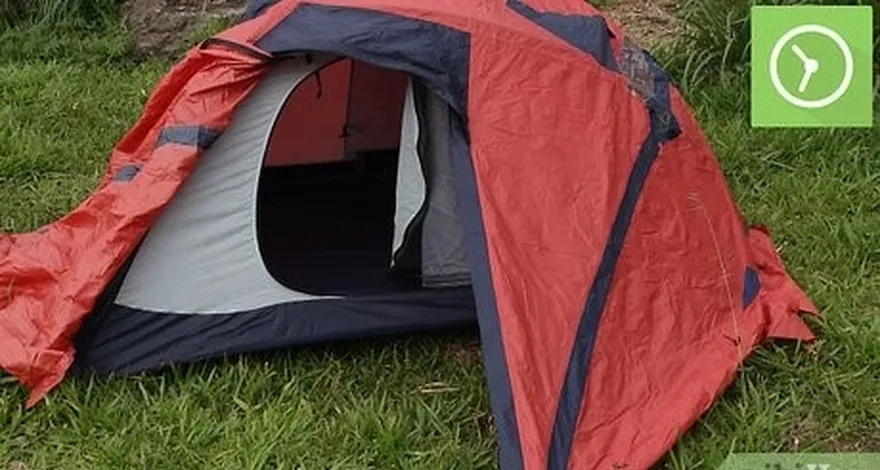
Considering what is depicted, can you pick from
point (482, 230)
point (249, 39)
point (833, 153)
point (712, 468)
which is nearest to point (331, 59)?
point (249, 39)

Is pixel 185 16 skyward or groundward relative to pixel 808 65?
groundward

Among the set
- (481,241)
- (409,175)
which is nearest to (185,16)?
(409,175)

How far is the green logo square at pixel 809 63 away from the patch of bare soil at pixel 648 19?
299cm

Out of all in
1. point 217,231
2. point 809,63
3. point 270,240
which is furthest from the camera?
point 270,240

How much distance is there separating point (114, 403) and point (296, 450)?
460mm

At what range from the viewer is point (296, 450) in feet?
9.03

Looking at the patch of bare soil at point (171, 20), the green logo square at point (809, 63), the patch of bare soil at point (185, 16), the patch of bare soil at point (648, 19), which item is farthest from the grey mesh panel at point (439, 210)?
the patch of bare soil at point (171, 20)

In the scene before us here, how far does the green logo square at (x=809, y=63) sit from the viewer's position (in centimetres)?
212

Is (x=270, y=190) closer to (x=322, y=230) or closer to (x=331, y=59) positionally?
(x=322, y=230)

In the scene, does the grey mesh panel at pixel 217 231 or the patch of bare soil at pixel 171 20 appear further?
the patch of bare soil at pixel 171 20

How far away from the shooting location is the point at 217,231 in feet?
9.87

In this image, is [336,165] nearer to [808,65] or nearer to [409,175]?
[409,175]

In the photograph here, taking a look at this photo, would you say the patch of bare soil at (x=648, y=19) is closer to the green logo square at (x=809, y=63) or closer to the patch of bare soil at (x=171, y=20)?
the patch of bare soil at (x=171, y=20)

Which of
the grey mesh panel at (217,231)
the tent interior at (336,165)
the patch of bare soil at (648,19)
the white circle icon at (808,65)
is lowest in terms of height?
the patch of bare soil at (648,19)
